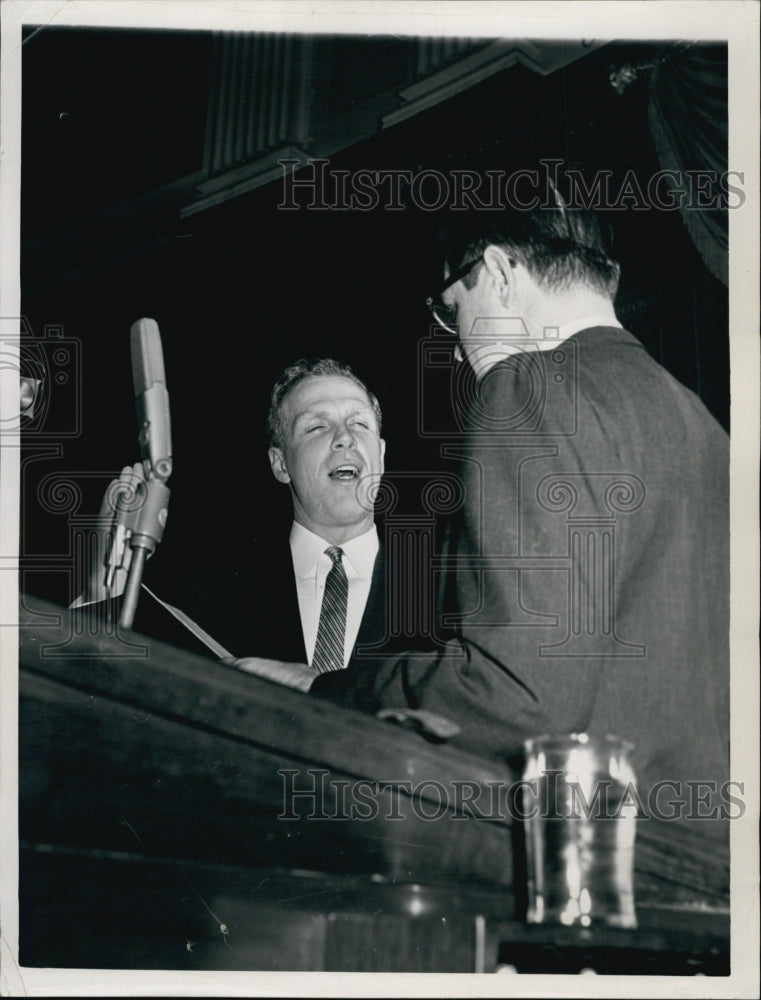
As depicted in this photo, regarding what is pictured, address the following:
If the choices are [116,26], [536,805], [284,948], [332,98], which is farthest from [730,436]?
[116,26]

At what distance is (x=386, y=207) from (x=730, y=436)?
4.02ft

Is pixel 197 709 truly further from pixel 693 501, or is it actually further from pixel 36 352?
pixel 693 501

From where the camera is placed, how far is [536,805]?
3.87 meters

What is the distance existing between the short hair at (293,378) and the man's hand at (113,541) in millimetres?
408

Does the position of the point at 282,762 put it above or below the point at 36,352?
below

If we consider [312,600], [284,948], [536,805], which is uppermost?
[312,600]

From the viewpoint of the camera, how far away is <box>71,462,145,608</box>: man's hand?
4012 millimetres

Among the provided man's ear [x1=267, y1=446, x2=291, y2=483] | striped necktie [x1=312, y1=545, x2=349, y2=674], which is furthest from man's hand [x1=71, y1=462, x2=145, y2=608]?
striped necktie [x1=312, y1=545, x2=349, y2=674]

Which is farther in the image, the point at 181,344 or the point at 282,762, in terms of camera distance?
the point at 181,344

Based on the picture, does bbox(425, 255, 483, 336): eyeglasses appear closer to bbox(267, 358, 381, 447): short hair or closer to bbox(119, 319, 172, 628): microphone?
bbox(267, 358, 381, 447): short hair

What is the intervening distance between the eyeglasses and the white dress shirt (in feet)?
2.12

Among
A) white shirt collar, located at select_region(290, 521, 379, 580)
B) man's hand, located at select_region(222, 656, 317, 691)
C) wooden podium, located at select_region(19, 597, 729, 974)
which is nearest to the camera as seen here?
wooden podium, located at select_region(19, 597, 729, 974)

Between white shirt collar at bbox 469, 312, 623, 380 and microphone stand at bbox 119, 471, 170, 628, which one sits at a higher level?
white shirt collar at bbox 469, 312, 623, 380

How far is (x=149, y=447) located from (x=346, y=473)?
23.0 inches
